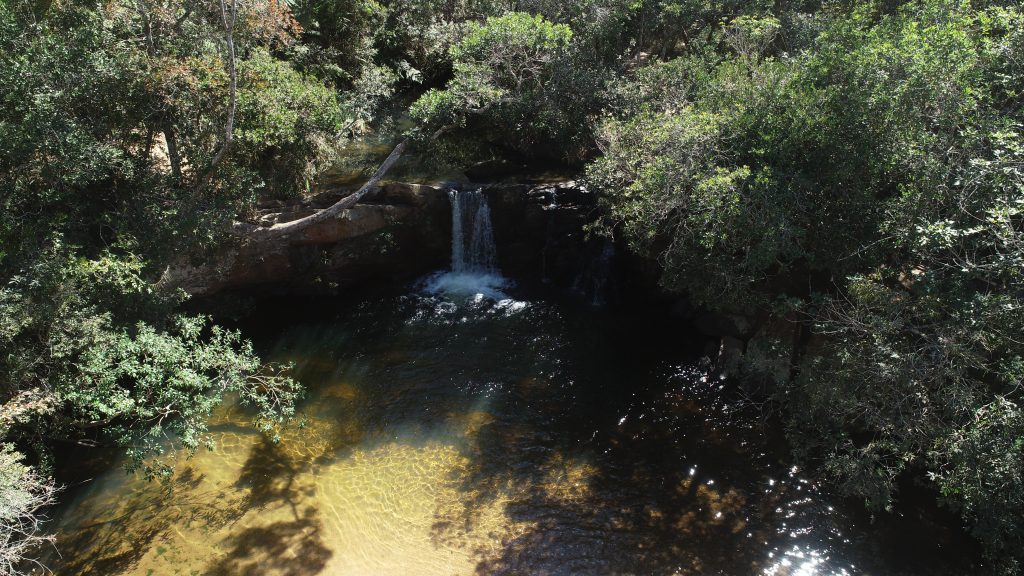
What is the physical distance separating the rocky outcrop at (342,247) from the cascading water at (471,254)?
411 mm

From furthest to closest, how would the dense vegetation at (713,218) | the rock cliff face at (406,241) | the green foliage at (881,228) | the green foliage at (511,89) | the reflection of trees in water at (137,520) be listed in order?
1. the green foliage at (511,89)
2. the rock cliff face at (406,241)
3. the reflection of trees in water at (137,520)
4. the dense vegetation at (713,218)
5. the green foliage at (881,228)

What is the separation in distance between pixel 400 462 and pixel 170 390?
3.97m

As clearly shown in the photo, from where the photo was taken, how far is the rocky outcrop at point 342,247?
13648 millimetres

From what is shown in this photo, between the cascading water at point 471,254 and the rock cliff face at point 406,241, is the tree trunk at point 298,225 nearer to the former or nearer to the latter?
the rock cliff face at point 406,241

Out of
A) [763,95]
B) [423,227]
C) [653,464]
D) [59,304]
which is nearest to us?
[59,304]

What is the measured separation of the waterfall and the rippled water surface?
4.12 metres

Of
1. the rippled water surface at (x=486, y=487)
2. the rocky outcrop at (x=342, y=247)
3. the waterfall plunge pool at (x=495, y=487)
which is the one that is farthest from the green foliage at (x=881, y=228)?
the rocky outcrop at (x=342, y=247)

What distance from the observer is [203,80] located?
11023mm

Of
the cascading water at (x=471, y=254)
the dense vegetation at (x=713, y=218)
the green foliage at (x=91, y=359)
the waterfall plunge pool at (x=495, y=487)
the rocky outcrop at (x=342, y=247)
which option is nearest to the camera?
the dense vegetation at (x=713, y=218)

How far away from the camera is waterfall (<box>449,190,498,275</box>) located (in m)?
16.1

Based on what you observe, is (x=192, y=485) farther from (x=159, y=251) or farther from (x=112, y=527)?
(x=159, y=251)

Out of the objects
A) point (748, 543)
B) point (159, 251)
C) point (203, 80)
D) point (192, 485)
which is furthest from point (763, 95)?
point (192, 485)

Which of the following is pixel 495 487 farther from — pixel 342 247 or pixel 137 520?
pixel 342 247

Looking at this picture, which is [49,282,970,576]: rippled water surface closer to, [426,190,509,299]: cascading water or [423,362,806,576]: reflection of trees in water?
[423,362,806,576]: reflection of trees in water
